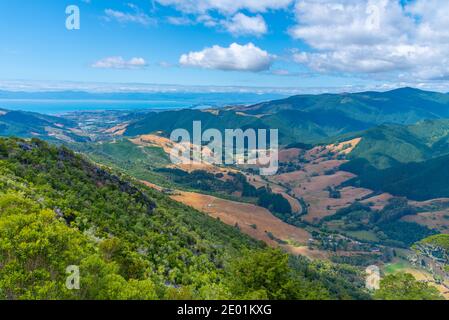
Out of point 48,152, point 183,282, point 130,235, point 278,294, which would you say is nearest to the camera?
point 278,294

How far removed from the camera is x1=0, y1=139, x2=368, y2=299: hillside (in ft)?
81.8

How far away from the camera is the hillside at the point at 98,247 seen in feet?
81.8

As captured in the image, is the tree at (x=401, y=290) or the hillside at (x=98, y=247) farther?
the tree at (x=401, y=290)

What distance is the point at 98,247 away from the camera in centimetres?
3900

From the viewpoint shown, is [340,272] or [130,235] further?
[340,272]

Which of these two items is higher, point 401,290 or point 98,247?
point 98,247

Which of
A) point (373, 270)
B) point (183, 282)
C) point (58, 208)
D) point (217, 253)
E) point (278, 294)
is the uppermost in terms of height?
point (58, 208)

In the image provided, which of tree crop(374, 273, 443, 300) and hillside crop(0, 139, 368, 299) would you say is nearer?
hillside crop(0, 139, 368, 299)

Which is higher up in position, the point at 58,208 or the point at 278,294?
the point at 58,208

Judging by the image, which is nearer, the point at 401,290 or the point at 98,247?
the point at 401,290

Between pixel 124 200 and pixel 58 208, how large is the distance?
80.0 ft

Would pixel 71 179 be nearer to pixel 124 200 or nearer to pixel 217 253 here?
pixel 124 200
